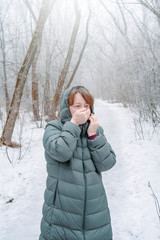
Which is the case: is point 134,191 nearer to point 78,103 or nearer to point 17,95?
point 78,103

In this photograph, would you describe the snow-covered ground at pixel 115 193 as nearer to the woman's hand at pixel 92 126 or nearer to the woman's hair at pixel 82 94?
the woman's hand at pixel 92 126

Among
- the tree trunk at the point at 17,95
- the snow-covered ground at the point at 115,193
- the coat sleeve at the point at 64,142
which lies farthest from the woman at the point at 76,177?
the tree trunk at the point at 17,95

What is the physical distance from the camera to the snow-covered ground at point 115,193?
2416 mm

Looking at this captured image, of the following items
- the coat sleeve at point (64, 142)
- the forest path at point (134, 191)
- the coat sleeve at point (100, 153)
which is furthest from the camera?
the forest path at point (134, 191)

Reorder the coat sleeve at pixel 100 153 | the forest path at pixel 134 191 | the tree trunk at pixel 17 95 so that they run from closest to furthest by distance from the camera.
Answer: the coat sleeve at pixel 100 153, the forest path at pixel 134 191, the tree trunk at pixel 17 95

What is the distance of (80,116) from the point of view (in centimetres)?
138

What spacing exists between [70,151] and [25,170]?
324 centimetres

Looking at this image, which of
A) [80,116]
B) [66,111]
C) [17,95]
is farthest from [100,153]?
[17,95]

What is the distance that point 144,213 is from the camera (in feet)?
8.71

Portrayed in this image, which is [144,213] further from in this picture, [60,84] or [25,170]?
[60,84]

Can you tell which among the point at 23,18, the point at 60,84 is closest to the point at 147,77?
the point at 60,84

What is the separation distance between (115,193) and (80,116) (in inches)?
94.5

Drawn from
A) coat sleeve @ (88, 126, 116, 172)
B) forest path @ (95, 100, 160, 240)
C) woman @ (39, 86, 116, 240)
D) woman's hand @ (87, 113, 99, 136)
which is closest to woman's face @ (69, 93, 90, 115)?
woman @ (39, 86, 116, 240)

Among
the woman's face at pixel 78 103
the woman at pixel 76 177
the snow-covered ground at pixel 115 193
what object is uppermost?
the woman's face at pixel 78 103
